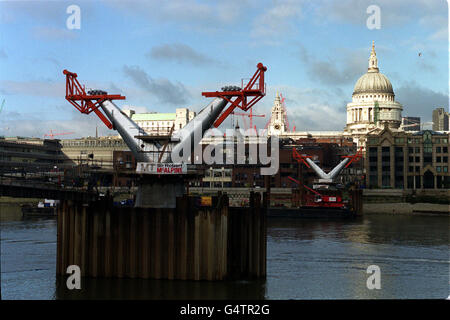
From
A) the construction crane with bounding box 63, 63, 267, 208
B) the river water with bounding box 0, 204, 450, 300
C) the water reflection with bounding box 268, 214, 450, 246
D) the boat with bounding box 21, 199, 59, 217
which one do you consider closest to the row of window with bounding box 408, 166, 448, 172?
the water reflection with bounding box 268, 214, 450, 246

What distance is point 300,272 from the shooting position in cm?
5328

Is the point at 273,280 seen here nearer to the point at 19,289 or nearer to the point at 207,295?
the point at 207,295

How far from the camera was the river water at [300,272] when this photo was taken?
1684 inches

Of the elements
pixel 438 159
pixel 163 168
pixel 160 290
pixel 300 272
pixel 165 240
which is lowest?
pixel 300 272

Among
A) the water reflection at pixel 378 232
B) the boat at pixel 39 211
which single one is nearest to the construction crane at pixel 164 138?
the water reflection at pixel 378 232

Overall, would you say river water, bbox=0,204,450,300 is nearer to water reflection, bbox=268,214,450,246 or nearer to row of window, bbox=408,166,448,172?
water reflection, bbox=268,214,450,246

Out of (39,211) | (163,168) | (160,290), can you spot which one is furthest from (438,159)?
(160,290)

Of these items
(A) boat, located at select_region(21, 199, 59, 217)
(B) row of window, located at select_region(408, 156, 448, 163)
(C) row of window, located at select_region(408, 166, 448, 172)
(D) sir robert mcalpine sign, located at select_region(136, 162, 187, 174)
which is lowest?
(A) boat, located at select_region(21, 199, 59, 217)

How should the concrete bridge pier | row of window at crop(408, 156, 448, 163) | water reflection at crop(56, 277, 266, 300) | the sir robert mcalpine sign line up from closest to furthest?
water reflection at crop(56, 277, 266, 300), the concrete bridge pier, the sir robert mcalpine sign, row of window at crop(408, 156, 448, 163)

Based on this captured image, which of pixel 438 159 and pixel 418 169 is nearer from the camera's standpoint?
pixel 438 159

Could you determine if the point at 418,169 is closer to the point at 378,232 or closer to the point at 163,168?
the point at 378,232

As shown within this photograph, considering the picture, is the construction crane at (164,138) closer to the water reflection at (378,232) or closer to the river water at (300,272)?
the river water at (300,272)

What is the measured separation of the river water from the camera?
42.8 m
